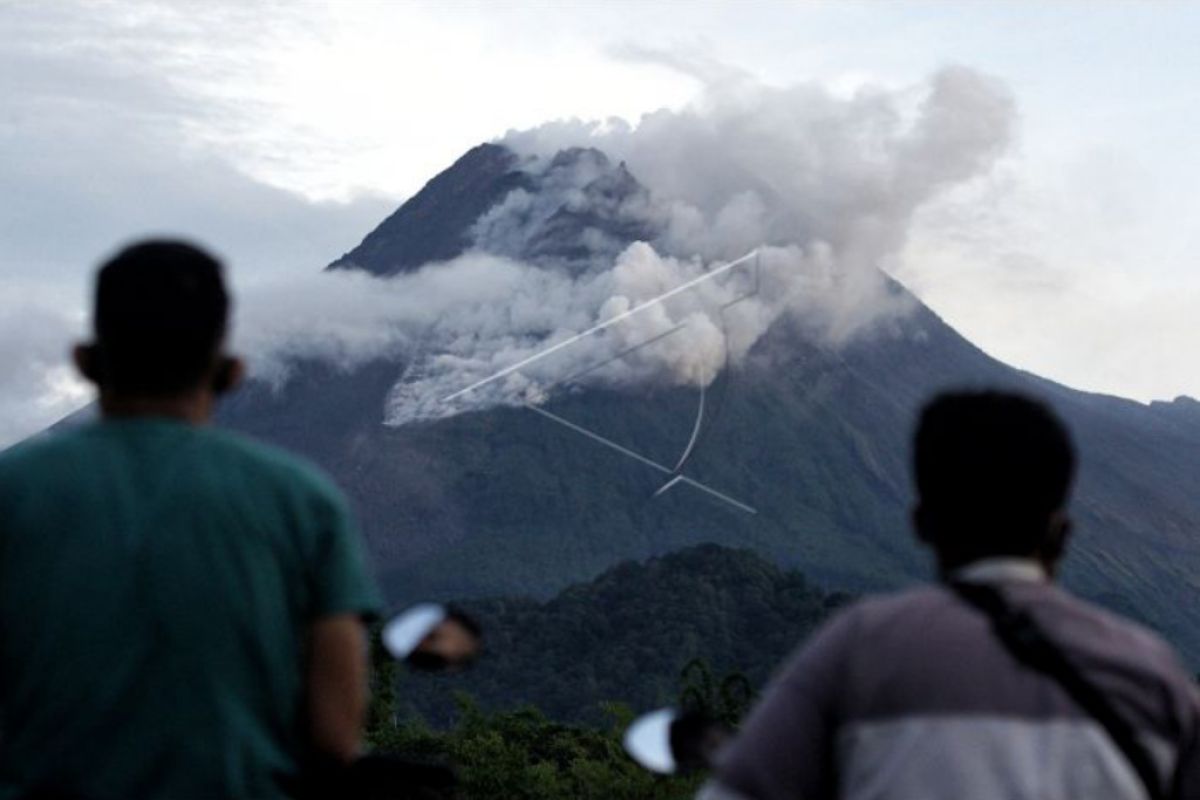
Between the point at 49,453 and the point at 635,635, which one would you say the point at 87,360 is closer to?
the point at 49,453

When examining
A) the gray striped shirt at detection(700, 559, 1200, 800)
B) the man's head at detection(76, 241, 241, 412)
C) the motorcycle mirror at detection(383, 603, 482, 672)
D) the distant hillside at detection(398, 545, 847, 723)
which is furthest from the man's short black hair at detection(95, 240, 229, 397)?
the distant hillside at detection(398, 545, 847, 723)

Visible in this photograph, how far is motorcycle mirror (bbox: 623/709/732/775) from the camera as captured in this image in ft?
13.7

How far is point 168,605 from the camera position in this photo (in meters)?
3.94

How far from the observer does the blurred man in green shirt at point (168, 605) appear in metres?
3.91

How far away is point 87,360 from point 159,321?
0.74 ft

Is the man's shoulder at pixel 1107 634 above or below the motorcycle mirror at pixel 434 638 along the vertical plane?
above

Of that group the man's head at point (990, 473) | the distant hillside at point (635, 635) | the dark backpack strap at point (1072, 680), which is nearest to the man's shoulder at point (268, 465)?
the man's head at point (990, 473)

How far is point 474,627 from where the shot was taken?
4199 millimetres

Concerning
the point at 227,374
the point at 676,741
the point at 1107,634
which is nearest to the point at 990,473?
the point at 1107,634

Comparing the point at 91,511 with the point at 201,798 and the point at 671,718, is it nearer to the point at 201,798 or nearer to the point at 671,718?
the point at 201,798

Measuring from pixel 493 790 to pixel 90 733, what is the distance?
29.1 meters

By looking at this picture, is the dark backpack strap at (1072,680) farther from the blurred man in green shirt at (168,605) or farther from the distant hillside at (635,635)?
the distant hillside at (635,635)

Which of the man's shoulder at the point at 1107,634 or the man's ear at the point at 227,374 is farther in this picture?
the man's ear at the point at 227,374

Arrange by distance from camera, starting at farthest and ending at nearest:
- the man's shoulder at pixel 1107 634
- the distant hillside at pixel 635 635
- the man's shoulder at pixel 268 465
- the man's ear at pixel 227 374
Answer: the distant hillside at pixel 635 635 < the man's ear at pixel 227 374 < the man's shoulder at pixel 268 465 < the man's shoulder at pixel 1107 634
